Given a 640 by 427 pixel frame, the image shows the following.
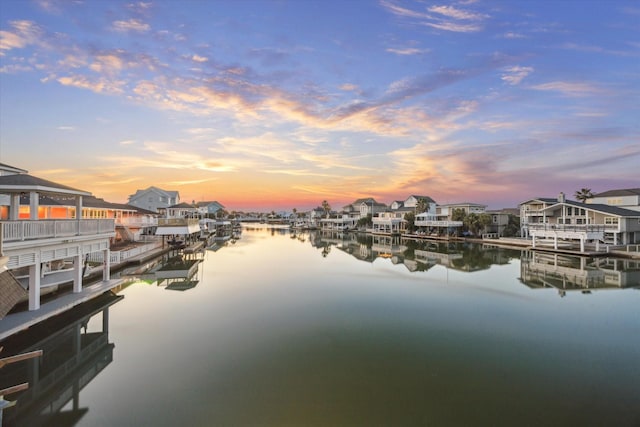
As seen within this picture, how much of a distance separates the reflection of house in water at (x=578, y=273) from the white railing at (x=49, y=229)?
23011mm

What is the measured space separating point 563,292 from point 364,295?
36.2ft

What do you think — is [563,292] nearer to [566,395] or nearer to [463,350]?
[463,350]

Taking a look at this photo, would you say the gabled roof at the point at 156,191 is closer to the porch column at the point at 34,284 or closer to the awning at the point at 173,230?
the awning at the point at 173,230

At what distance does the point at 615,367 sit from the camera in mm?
8578

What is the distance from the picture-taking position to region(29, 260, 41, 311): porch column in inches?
398

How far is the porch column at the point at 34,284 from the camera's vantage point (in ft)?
33.2

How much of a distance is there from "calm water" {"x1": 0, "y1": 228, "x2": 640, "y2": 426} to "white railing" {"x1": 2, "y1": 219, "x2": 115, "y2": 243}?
3262mm

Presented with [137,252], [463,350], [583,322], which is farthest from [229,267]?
[583,322]

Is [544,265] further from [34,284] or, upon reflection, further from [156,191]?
[156,191]

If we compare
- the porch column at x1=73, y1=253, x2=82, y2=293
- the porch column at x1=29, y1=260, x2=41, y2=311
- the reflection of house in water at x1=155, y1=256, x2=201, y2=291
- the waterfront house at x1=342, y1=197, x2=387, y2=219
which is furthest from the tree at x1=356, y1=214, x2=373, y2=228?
the porch column at x1=29, y1=260, x2=41, y2=311

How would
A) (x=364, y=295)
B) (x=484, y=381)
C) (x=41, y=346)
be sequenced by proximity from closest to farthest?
(x=484, y=381) → (x=41, y=346) → (x=364, y=295)

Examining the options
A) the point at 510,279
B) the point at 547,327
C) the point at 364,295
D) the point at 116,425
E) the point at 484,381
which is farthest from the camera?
the point at 510,279

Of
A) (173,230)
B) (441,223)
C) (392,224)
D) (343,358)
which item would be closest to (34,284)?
(343,358)

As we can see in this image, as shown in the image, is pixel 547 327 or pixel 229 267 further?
pixel 229 267
